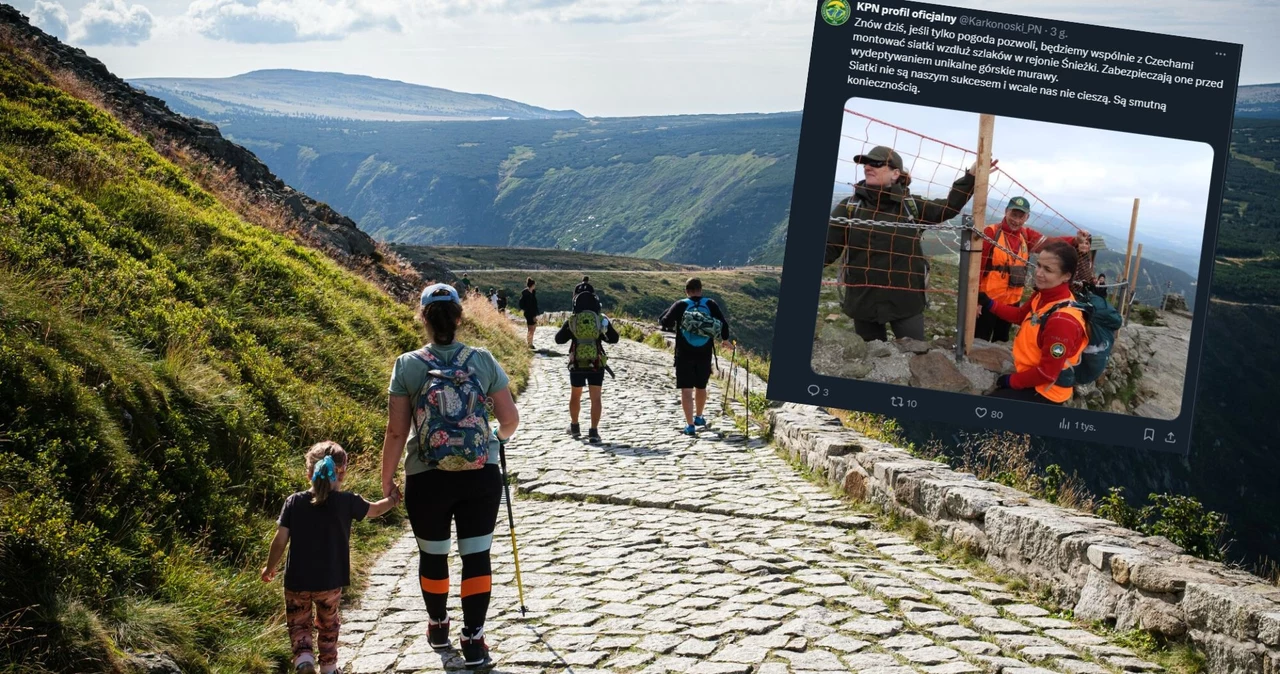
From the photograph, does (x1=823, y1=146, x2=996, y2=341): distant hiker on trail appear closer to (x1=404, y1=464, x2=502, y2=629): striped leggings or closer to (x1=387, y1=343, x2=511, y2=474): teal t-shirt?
(x1=387, y1=343, x2=511, y2=474): teal t-shirt

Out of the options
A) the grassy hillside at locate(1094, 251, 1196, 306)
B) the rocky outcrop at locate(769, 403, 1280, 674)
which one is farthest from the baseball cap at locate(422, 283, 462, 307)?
the rocky outcrop at locate(769, 403, 1280, 674)

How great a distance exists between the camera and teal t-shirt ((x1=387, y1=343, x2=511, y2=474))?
17.6ft

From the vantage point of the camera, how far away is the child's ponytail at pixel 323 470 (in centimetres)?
512

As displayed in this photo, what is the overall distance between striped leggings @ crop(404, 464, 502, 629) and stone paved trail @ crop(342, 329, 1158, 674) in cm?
45

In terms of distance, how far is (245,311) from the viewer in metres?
11.6

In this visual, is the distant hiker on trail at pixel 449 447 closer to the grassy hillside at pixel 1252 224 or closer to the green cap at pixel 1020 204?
the green cap at pixel 1020 204

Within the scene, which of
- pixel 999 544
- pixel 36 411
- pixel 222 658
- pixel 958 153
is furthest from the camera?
pixel 999 544

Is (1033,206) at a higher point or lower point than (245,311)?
higher

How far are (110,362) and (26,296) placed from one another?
72 centimetres

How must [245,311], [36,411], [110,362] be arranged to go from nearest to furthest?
[36,411] → [110,362] → [245,311]

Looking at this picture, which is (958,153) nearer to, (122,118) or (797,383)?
(797,383)

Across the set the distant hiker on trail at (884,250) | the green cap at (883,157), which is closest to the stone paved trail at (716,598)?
the distant hiker on trail at (884,250)

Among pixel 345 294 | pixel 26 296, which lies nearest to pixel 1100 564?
pixel 26 296

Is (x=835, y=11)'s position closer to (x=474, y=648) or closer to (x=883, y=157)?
(x=883, y=157)
